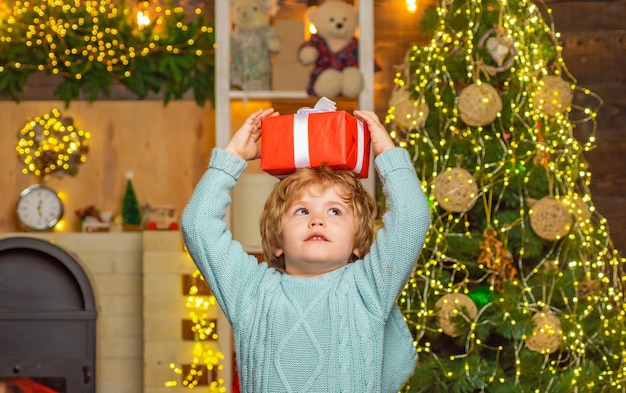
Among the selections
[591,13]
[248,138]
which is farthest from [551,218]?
[591,13]

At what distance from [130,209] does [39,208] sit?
1.29ft

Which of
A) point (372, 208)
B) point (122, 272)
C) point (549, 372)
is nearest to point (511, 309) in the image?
point (549, 372)

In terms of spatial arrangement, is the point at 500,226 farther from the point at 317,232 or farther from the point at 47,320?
the point at 47,320

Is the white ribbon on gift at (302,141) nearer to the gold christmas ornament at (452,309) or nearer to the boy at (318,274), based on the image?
the boy at (318,274)

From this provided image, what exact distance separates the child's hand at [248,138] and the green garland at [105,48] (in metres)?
2.52

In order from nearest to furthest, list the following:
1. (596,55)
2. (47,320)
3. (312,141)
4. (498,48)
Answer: (312,141) → (498,48) → (47,320) → (596,55)

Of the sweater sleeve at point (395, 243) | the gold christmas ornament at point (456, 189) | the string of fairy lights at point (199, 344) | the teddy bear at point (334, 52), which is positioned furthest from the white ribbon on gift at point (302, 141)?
the string of fairy lights at point (199, 344)

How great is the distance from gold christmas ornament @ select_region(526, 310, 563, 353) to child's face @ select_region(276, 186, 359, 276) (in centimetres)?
135

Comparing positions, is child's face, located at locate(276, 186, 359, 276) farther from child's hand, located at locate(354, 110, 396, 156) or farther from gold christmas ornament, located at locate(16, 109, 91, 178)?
gold christmas ornament, located at locate(16, 109, 91, 178)

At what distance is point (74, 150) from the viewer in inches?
182

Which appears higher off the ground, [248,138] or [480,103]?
[480,103]

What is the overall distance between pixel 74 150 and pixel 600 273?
7.90 ft

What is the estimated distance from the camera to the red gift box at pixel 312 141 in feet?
6.52

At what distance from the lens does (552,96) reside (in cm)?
329
